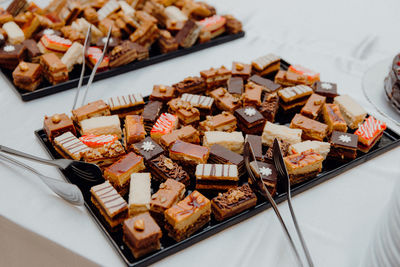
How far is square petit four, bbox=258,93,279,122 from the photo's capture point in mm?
2488

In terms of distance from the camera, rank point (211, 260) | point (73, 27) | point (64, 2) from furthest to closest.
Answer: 1. point (64, 2)
2. point (73, 27)
3. point (211, 260)

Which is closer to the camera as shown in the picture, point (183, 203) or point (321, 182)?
point (183, 203)

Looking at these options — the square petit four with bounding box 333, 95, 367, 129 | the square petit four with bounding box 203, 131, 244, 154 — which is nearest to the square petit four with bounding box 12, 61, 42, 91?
the square petit four with bounding box 203, 131, 244, 154

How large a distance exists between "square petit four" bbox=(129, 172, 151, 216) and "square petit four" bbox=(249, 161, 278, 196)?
22.0 inches

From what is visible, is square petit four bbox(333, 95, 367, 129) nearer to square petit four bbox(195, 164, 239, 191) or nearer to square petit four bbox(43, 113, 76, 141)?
square petit four bbox(195, 164, 239, 191)

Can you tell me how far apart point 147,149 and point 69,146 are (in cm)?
44

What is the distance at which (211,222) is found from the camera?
1.88m

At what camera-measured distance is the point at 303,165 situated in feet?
6.68

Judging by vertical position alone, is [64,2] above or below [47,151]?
above

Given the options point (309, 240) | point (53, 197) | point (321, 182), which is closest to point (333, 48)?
point (321, 182)

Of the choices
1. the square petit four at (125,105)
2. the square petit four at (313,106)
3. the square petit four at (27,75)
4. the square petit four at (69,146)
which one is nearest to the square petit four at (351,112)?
the square petit four at (313,106)

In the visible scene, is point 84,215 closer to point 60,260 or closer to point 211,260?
point 60,260

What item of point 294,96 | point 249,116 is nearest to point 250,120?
point 249,116

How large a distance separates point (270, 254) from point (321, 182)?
579 mm
